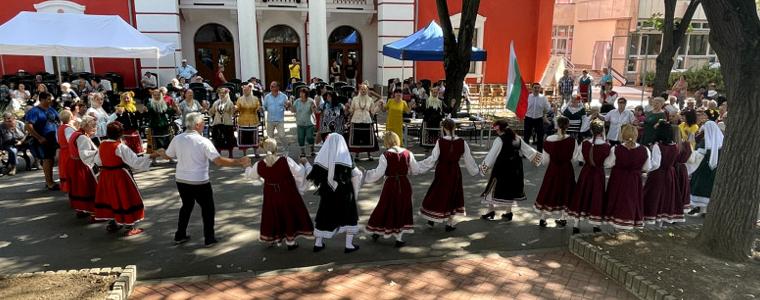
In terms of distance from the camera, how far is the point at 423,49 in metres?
13.5

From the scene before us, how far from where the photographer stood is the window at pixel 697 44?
104ft

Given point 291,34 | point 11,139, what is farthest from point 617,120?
point 291,34

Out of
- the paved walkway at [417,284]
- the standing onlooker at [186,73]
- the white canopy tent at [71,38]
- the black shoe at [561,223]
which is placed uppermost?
the white canopy tent at [71,38]

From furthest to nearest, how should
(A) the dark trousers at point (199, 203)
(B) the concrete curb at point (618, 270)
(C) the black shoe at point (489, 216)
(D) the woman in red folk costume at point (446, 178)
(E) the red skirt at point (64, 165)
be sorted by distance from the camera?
(C) the black shoe at point (489, 216)
(E) the red skirt at point (64, 165)
(D) the woman in red folk costume at point (446, 178)
(A) the dark trousers at point (199, 203)
(B) the concrete curb at point (618, 270)

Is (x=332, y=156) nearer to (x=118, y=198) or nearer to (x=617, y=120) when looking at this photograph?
(x=118, y=198)

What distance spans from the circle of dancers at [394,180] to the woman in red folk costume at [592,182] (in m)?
0.01

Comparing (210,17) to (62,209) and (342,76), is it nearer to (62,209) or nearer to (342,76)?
(342,76)

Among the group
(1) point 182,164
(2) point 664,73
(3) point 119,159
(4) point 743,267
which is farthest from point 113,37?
(2) point 664,73

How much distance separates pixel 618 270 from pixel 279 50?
17205 mm

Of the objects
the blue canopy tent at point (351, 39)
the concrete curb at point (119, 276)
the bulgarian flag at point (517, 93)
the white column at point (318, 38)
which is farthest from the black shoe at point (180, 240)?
the blue canopy tent at point (351, 39)

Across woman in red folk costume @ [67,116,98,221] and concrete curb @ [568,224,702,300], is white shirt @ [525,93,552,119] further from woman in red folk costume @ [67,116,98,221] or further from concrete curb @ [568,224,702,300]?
woman in red folk costume @ [67,116,98,221]

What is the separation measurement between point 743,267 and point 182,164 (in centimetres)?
624

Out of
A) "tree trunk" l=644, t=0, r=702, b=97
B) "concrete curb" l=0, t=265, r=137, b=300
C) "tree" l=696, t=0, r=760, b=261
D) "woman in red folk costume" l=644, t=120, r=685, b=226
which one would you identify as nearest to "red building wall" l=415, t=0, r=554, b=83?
"tree trunk" l=644, t=0, r=702, b=97

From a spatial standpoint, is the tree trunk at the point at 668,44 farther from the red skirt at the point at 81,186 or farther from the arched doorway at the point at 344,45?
the red skirt at the point at 81,186
